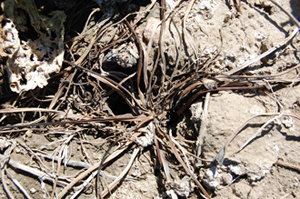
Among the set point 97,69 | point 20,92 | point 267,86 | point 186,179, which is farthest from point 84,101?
point 267,86

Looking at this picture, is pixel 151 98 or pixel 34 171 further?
pixel 151 98

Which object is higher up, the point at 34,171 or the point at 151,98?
the point at 151,98

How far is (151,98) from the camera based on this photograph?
1461 mm

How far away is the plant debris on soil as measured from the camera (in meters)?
1.24

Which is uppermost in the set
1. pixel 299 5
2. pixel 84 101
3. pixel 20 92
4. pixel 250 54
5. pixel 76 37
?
pixel 299 5

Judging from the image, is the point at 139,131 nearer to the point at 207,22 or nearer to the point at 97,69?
the point at 97,69

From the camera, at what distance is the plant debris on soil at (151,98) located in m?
1.24

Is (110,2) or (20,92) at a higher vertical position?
(110,2)

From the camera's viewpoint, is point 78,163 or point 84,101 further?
point 84,101

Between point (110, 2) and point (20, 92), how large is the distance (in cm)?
87

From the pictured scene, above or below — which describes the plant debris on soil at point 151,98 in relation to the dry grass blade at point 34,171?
above

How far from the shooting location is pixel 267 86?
136 cm

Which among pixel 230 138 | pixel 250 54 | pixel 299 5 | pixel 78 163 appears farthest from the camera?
A: pixel 299 5

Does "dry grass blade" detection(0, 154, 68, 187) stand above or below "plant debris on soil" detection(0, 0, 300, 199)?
below
